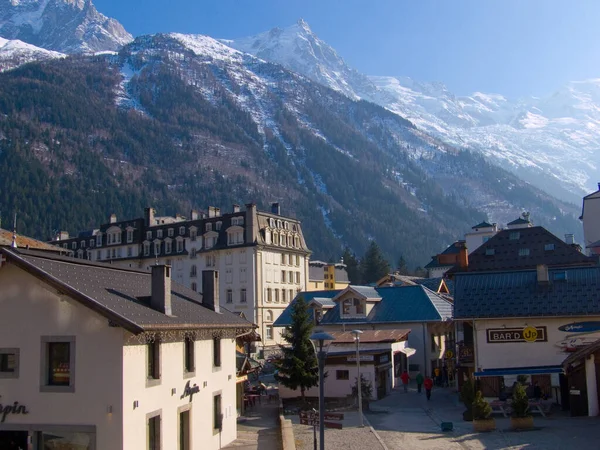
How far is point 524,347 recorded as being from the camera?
36.3 meters

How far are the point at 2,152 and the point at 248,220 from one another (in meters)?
140

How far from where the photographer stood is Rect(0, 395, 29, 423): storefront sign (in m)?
20.3

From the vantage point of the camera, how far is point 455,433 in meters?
28.5

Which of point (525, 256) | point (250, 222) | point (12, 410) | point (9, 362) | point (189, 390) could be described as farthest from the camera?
point (250, 222)

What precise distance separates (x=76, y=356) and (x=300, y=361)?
69.0 ft

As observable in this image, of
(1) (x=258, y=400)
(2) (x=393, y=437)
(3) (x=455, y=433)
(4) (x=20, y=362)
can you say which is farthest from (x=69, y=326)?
(1) (x=258, y=400)

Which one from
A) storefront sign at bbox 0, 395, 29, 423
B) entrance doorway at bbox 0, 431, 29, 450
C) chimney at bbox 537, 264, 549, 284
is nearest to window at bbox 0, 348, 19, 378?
storefront sign at bbox 0, 395, 29, 423

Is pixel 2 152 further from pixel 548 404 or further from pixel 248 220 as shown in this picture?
pixel 548 404

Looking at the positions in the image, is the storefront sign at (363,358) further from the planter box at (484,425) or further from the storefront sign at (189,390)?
the storefront sign at (189,390)

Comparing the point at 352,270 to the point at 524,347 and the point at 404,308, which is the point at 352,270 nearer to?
the point at 404,308

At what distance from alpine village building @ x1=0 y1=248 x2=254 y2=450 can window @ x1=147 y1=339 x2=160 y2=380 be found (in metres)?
0.03

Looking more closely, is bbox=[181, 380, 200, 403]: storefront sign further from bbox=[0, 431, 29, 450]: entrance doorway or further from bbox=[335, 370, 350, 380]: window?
bbox=[335, 370, 350, 380]: window

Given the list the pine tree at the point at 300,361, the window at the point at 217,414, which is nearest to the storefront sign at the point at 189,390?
the window at the point at 217,414

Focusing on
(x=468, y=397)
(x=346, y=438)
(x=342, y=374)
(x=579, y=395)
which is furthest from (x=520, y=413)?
(x=342, y=374)
